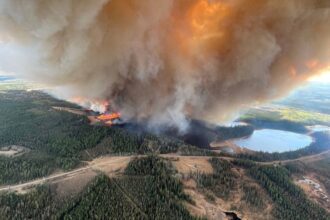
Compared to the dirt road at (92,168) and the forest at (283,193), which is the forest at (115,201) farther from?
the forest at (283,193)

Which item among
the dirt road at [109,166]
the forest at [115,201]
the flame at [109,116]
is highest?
the flame at [109,116]

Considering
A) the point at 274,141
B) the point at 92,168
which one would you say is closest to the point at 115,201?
the point at 92,168

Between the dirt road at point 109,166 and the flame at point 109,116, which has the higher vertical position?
the flame at point 109,116

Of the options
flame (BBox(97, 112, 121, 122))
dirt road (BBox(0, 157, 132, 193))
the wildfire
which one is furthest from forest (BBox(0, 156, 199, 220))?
the wildfire

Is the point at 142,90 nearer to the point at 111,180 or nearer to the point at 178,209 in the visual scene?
the point at 111,180

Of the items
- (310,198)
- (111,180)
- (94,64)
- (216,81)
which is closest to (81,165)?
(111,180)

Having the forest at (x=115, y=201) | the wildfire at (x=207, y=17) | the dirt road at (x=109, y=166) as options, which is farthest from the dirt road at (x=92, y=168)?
the wildfire at (x=207, y=17)

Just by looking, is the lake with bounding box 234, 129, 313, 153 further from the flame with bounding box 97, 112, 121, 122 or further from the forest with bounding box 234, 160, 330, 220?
the flame with bounding box 97, 112, 121, 122

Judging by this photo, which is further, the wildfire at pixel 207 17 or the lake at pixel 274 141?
the lake at pixel 274 141
